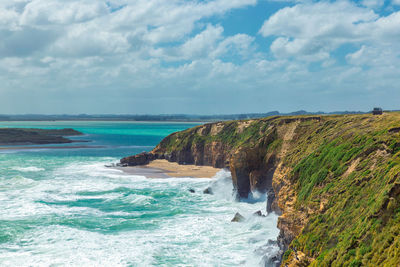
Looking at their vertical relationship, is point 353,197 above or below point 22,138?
above

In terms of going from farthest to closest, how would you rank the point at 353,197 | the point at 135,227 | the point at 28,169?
the point at 28,169, the point at 135,227, the point at 353,197

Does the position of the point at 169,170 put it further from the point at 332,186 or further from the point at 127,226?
the point at 332,186

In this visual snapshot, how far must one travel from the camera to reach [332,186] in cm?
2414

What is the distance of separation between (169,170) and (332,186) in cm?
4799

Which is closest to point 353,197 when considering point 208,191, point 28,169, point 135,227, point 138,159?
point 135,227

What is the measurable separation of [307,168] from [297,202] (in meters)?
4.14

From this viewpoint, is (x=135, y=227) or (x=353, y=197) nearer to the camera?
(x=353, y=197)

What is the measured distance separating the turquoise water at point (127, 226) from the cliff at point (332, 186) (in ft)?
12.1

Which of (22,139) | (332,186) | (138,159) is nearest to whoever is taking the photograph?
(332,186)

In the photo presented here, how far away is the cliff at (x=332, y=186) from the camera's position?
17250 mm

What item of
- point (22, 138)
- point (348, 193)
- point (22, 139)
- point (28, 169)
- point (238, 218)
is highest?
point (348, 193)

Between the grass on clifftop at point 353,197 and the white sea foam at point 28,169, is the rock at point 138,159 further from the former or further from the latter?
the grass on clifftop at point 353,197

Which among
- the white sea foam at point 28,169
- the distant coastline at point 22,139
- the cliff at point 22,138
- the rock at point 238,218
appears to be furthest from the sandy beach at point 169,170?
the cliff at point 22,138

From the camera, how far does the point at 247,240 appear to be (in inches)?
1144
